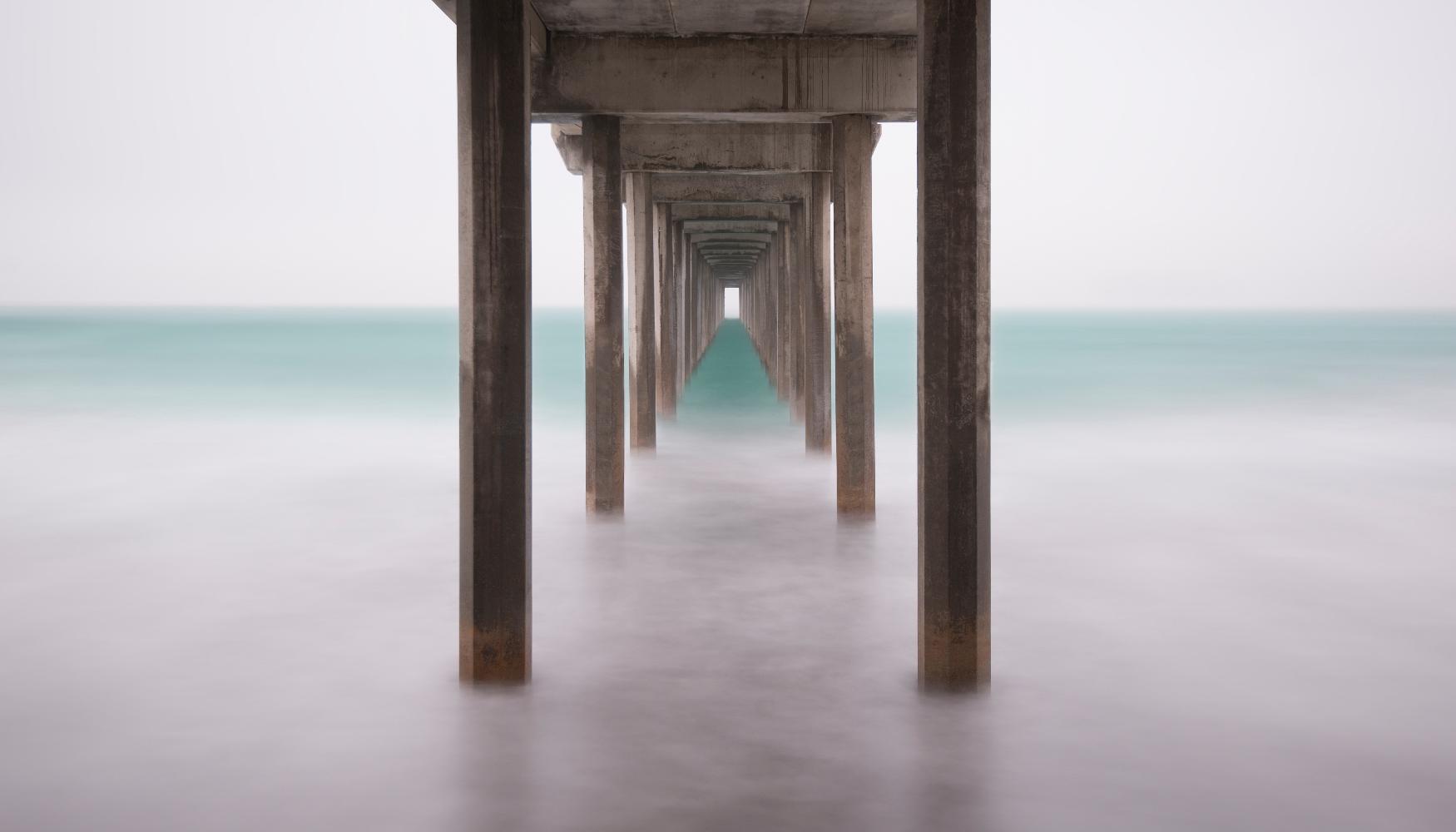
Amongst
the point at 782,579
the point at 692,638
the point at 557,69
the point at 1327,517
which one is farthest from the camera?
the point at 1327,517

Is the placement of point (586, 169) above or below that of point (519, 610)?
above

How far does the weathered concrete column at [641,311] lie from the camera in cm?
1645

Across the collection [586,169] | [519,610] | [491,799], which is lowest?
[491,799]

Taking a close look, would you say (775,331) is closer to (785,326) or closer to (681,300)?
(681,300)

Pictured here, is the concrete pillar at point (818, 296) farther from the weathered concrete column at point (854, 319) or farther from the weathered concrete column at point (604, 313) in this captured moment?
the weathered concrete column at point (604, 313)

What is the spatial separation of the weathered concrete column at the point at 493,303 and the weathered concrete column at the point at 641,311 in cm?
975

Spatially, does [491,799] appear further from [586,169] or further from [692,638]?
[586,169]

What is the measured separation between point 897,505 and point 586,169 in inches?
197

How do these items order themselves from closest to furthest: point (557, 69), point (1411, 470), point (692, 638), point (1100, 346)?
point (692, 638) → point (557, 69) → point (1411, 470) → point (1100, 346)

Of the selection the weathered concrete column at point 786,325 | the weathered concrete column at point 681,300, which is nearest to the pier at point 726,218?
the weathered concrete column at point 786,325

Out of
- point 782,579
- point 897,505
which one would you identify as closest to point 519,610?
point 782,579

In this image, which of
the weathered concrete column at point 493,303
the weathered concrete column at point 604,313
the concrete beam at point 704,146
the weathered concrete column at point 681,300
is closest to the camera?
the weathered concrete column at point 493,303

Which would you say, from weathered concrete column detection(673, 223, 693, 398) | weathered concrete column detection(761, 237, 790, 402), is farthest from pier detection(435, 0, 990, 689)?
weathered concrete column detection(673, 223, 693, 398)

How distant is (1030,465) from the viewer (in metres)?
17.1
